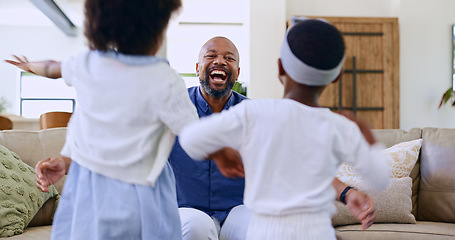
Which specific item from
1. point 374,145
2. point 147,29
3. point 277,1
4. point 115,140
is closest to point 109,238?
point 115,140

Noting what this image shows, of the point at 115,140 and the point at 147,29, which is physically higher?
the point at 147,29

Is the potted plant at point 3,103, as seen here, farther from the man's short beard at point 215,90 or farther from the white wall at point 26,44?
the man's short beard at point 215,90

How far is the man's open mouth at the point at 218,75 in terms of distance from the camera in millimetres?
2344

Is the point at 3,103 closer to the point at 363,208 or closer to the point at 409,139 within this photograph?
the point at 409,139

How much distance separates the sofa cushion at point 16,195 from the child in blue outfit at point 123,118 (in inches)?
37.7

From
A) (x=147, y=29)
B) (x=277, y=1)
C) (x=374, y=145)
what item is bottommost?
(x=374, y=145)

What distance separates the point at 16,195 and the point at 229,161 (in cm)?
130

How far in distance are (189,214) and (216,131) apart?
938mm

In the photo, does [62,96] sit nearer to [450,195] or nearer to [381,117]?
[381,117]

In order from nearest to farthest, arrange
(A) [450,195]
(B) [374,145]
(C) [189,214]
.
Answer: (B) [374,145] < (C) [189,214] < (A) [450,195]

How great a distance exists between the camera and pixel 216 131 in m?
1.09

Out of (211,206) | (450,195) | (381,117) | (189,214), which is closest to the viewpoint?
(189,214)

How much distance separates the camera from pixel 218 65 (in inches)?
93.5

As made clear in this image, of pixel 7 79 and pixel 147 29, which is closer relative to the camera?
pixel 147 29
